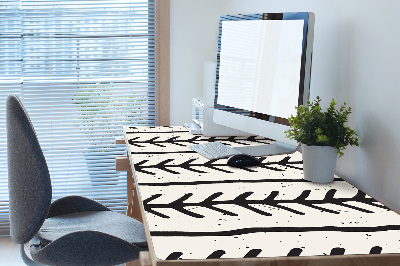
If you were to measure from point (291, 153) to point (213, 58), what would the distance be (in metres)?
1.50

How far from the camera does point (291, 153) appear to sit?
224 centimetres

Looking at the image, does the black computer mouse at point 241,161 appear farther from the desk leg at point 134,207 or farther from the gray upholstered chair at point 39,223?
the desk leg at point 134,207

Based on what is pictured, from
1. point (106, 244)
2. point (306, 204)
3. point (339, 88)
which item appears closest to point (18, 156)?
point (106, 244)

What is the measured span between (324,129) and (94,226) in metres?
0.96

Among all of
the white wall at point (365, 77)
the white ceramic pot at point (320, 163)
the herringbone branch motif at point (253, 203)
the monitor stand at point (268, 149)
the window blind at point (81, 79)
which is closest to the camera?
the herringbone branch motif at point (253, 203)

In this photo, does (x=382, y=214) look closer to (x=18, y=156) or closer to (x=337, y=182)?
(x=337, y=182)

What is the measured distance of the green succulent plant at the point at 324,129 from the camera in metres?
1.75

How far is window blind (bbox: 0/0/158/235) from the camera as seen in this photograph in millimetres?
3471

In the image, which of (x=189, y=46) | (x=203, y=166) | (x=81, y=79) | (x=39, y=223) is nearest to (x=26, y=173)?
(x=39, y=223)

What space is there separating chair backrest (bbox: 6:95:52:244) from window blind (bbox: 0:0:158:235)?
170 cm

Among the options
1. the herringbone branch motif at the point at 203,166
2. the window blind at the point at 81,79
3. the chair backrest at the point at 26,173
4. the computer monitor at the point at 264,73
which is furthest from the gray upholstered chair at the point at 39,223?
the window blind at the point at 81,79

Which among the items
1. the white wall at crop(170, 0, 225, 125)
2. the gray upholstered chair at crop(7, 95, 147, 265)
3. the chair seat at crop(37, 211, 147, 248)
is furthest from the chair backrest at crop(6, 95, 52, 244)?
the white wall at crop(170, 0, 225, 125)

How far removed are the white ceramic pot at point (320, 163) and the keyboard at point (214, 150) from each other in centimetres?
44

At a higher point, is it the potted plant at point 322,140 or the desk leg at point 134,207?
the potted plant at point 322,140
